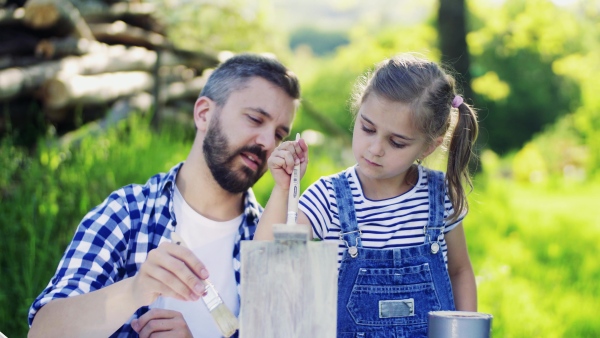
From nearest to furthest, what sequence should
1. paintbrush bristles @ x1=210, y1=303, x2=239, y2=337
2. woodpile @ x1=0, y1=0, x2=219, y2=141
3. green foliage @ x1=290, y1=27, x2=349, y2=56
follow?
paintbrush bristles @ x1=210, y1=303, x2=239, y2=337 → woodpile @ x1=0, y1=0, x2=219, y2=141 → green foliage @ x1=290, y1=27, x2=349, y2=56

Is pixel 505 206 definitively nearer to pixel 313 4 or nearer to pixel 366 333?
pixel 366 333

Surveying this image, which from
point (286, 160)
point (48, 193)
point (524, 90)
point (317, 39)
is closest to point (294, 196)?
point (286, 160)

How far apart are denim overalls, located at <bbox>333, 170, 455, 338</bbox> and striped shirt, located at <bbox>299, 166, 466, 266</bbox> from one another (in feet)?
0.10

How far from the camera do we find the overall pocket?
219cm

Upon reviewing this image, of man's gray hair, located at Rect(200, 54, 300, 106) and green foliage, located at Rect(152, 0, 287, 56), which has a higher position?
green foliage, located at Rect(152, 0, 287, 56)

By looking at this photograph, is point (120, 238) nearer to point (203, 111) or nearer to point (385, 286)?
point (203, 111)

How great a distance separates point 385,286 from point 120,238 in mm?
871

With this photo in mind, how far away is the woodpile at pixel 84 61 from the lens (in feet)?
16.8

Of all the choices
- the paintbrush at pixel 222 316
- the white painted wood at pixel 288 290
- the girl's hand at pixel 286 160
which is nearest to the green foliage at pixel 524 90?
the girl's hand at pixel 286 160

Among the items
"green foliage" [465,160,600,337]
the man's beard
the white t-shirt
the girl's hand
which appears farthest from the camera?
"green foliage" [465,160,600,337]

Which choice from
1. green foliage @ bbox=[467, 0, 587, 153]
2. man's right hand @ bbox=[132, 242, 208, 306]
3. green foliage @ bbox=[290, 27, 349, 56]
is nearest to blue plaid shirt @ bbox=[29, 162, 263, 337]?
man's right hand @ bbox=[132, 242, 208, 306]

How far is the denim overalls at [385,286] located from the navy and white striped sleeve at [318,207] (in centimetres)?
4

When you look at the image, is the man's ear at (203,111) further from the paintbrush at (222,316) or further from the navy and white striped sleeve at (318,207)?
the paintbrush at (222,316)

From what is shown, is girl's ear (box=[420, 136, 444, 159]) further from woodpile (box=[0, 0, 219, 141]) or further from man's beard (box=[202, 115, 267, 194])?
woodpile (box=[0, 0, 219, 141])
